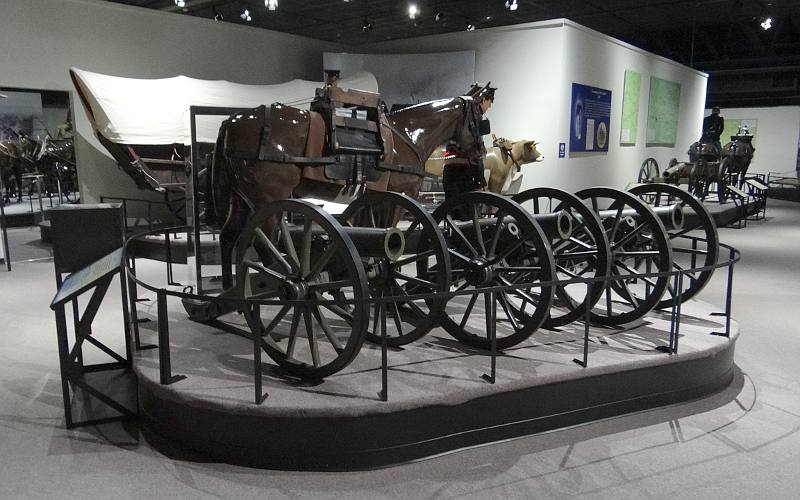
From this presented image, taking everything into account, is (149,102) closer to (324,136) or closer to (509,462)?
(324,136)

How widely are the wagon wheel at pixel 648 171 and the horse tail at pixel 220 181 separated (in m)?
10.4

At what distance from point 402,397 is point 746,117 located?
20.8 meters

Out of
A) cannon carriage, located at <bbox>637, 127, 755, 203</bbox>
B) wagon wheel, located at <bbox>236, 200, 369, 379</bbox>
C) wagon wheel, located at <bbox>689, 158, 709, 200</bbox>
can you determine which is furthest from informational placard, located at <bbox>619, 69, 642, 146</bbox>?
wagon wheel, located at <bbox>236, 200, 369, 379</bbox>

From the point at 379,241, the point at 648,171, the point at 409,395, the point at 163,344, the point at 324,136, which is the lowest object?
the point at 409,395

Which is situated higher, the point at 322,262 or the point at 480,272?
the point at 322,262

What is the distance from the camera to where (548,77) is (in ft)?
31.4

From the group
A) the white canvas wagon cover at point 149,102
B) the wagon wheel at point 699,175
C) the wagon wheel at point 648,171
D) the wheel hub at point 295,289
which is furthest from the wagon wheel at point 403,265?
the wagon wheel at point 699,175

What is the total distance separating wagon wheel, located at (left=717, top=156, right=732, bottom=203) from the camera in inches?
517

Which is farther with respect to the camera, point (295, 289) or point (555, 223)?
point (555, 223)

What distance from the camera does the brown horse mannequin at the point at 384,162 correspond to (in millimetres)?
4373

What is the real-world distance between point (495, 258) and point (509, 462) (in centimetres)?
133

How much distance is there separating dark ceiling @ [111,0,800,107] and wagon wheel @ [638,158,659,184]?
338 cm

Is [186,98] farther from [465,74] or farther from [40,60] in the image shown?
[465,74]

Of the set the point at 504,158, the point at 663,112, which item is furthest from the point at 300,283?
the point at 663,112
